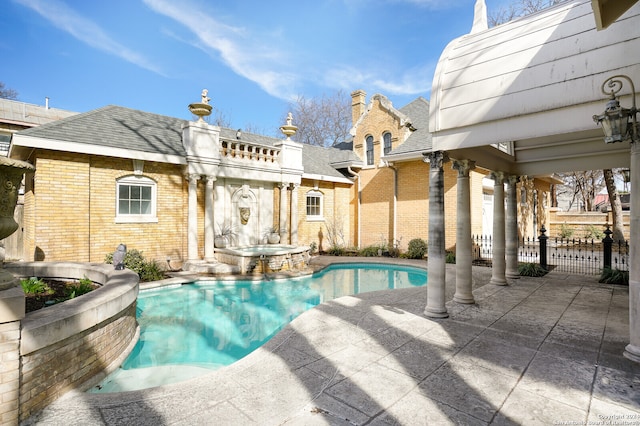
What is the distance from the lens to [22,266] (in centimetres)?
740

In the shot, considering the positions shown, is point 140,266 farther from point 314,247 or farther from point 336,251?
point 336,251

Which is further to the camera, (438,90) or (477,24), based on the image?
(477,24)

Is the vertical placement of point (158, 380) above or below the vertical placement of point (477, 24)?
below

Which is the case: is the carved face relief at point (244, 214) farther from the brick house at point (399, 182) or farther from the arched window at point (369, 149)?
the arched window at point (369, 149)

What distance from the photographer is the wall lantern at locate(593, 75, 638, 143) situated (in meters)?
3.99

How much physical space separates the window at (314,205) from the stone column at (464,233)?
11601mm

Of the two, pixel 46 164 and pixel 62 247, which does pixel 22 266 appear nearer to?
pixel 62 247

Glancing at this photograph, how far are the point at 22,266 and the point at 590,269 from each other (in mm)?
18441

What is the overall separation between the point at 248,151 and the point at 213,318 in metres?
8.85

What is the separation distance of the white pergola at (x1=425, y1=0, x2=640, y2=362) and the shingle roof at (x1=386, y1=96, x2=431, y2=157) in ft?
27.4

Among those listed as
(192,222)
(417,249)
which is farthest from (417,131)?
(192,222)

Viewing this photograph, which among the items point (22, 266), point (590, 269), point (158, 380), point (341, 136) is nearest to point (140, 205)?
point (22, 266)

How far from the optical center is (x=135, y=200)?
39.1ft

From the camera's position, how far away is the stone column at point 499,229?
356 inches
